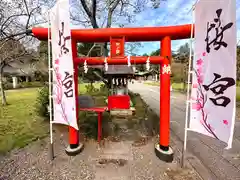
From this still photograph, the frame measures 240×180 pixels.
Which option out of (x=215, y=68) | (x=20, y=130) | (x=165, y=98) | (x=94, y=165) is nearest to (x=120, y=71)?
(x=165, y=98)

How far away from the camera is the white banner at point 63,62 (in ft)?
9.93

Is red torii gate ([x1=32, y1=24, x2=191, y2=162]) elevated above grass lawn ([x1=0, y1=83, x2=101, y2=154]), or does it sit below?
above

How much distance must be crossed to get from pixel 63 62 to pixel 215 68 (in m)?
2.69

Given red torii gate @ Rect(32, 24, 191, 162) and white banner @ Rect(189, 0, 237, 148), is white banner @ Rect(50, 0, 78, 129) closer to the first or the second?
red torii gate @ Rect(32, 24, 191, 162)

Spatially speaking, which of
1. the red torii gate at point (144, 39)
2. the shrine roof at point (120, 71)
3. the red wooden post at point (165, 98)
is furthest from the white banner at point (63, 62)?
the shrine roof at point (120, 71)

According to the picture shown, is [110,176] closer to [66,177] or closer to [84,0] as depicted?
[66,177]

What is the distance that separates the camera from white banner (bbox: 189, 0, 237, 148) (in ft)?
7.82

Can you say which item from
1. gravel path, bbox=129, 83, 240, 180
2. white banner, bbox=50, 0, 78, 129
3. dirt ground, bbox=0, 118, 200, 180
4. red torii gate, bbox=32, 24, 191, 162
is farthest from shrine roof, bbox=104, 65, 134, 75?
white banner, bbox=50, 0, 78, 129

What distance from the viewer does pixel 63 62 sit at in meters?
3.12

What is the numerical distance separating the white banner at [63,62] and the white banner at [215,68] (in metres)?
2.30

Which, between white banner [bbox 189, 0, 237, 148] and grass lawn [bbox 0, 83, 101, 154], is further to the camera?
grass lawn [bbox 0, 83, 101, 154]

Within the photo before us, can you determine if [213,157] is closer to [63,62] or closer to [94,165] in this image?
[94,165]

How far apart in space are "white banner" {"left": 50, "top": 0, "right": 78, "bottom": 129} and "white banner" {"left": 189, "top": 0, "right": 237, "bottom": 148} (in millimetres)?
2300

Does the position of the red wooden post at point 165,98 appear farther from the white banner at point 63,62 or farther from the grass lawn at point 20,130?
the grass lawn at point 20,130
